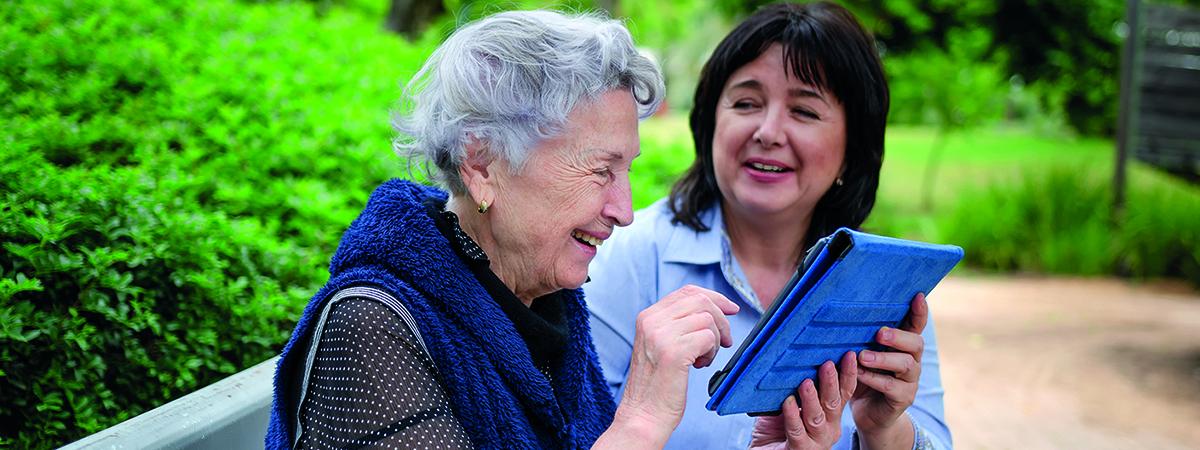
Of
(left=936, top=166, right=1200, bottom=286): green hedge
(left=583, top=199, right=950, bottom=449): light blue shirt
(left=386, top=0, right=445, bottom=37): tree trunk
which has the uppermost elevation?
(left=583, top=199, right=950, bottom=449): light blue shirt

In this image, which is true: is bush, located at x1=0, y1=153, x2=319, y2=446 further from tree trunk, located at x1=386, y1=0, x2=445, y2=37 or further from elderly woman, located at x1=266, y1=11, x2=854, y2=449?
tree trunk, located at x1=386, y1=0, x2=445, y2=37

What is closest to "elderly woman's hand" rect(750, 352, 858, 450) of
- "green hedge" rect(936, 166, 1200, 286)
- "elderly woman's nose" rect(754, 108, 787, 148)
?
"elderly woman's nose" rect(754, 108, 787, 148)

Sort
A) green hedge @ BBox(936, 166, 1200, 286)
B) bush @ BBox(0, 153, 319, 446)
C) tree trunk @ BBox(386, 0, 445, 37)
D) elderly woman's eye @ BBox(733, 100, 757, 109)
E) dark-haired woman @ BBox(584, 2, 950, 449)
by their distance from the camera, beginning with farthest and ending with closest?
green hedge @ BBox(936, 166, 1200, 286) → tree trunk @ BBox(386, 0, 445, 37) → elderly woman's eye @ BBox(733, 100, 757, 109) → dark-haired woman @ BBox(584, 2, 950, 449) → bush @ BBox(0, 153, 319, 446)

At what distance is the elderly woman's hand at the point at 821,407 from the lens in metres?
1.96

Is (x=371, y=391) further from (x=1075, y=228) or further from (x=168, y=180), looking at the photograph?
(x=1075, y=228)

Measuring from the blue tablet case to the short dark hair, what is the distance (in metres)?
0.83

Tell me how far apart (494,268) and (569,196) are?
20 centimetres

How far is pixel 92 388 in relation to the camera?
2168 millimetres

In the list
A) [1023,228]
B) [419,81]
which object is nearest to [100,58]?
[419,81]

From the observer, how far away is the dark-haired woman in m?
2.61

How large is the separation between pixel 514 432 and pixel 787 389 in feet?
1.72

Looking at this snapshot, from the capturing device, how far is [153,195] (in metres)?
2.68

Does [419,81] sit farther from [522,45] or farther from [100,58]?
[100,58]

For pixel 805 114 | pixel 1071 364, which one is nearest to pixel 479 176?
pixel 805 114
